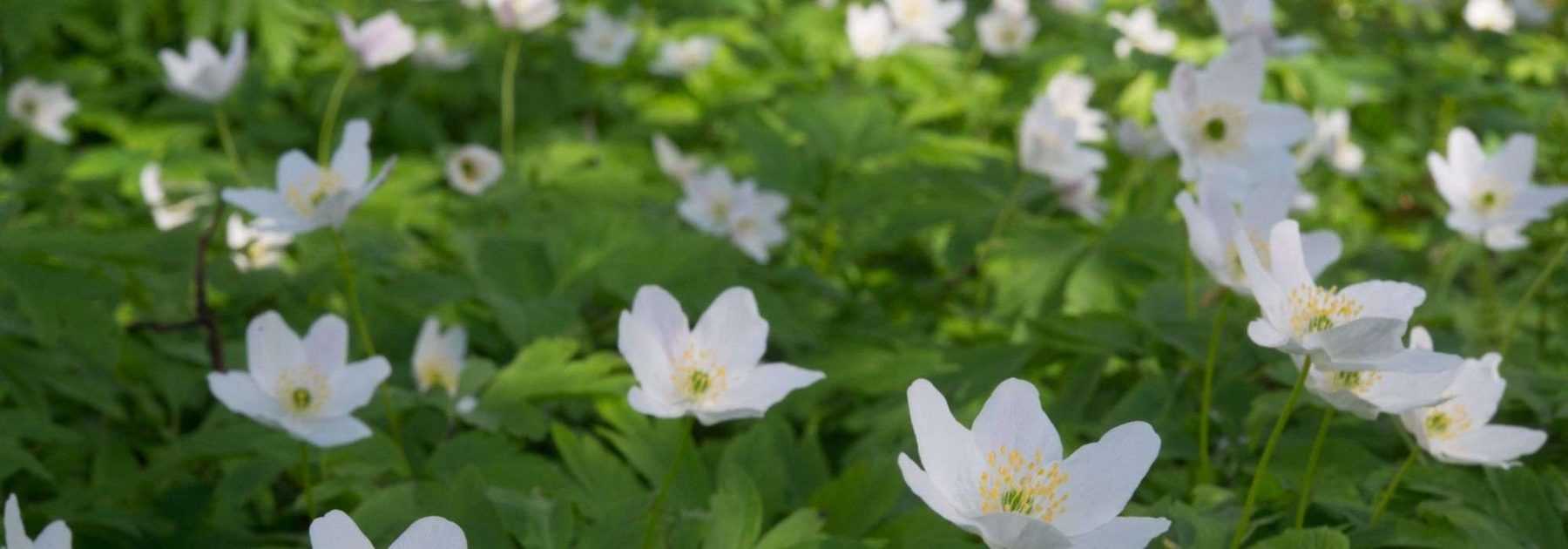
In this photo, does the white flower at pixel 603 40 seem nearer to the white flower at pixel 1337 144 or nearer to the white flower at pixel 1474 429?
the white flower at pixel 1337 144

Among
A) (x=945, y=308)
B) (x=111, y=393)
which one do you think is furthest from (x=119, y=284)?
(x=945, y=308)

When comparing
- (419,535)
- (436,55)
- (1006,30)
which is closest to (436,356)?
(419,535)

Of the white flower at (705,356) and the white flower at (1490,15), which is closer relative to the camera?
the white flower at (705,356)

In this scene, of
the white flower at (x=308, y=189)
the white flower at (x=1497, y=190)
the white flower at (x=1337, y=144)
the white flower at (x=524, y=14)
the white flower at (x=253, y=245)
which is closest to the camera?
the white flower at (x=308, y=189)

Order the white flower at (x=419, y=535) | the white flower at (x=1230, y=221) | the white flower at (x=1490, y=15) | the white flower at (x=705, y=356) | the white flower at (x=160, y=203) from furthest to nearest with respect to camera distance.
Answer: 1. the white flower at (x=1490, y=15)
2. the white flower at (x=160, y=203)
3. the white flower at (x=1230, y=221)
4. the white flower at (x=705, y=356)
5. the white flower at (x=419, y=535)

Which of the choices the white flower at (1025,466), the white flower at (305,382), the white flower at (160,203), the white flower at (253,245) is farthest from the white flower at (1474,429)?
the white flower at (160,203)

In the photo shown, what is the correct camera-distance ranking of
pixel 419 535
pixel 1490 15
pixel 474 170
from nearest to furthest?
1. pixel 419 535
2. pixel 474 170
3. pixel 1490 15

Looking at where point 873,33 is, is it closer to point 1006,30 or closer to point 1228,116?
point 1006,30
